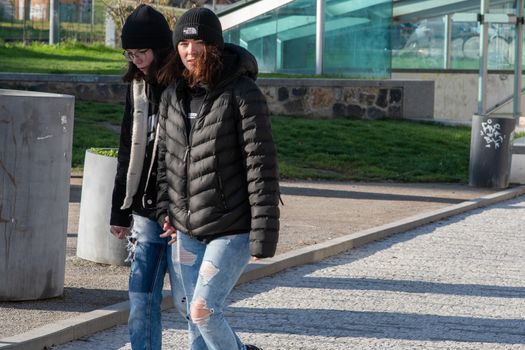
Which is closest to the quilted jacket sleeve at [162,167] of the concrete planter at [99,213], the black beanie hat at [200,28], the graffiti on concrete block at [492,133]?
the black beanie hat at [200,28]

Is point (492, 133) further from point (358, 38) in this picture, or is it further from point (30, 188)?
point (30, 188)

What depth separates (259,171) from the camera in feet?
15.7

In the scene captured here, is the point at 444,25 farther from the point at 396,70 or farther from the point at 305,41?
the point at 305,41

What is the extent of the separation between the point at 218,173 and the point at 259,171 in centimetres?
18

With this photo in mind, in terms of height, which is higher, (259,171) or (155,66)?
(155,66)

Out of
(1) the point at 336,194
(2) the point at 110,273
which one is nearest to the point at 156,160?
(2) the point at 110,273

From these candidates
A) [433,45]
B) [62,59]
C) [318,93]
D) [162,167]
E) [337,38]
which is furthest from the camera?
[433,45]

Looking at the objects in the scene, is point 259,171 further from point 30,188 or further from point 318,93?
point 318,93

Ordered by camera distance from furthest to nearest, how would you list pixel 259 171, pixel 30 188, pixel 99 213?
pixel 99 213 < pixel 30 188 < pixel 259 171

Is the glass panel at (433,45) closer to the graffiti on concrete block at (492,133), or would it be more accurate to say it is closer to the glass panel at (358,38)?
the glass panel at (358,38)

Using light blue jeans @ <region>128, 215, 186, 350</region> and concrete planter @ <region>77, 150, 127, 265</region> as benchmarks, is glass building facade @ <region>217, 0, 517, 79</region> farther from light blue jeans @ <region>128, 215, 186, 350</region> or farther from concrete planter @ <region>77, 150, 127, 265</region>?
light blue jeans @ <region>128, 215, 186, 350</region>

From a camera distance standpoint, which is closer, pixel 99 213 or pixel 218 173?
pixel 218 173

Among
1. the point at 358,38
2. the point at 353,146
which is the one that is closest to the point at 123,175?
the point at 353,146

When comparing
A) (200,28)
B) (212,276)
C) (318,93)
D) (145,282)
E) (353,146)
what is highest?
(200,28)
